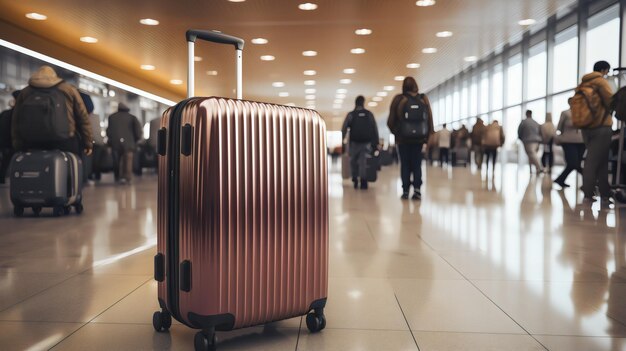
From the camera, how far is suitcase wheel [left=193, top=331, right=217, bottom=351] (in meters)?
1.79

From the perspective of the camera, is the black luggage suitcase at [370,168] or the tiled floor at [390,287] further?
the black luggage suitcase at [370,168]

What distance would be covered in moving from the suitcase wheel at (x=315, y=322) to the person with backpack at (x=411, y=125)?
5.72m

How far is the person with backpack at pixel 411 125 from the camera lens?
25.2 feet

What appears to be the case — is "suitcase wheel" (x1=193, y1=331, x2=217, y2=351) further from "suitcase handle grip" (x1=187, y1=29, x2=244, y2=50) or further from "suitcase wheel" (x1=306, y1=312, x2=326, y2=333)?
"suitcase handle grip" (x1=187, y1=29, x2=244, y2=50)

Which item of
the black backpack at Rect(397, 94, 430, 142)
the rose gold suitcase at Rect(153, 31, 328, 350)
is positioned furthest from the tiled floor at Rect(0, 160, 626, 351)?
the black backpack at Rect(397, 94, 430, 142)

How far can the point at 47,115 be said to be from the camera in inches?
222

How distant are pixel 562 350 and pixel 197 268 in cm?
133

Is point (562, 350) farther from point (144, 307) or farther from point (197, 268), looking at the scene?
point (144, 307)

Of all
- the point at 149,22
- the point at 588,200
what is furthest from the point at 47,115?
the point at 149,22

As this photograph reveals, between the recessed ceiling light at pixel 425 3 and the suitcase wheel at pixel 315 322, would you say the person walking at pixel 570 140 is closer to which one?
the recessed ceiling light at pixel 425 3

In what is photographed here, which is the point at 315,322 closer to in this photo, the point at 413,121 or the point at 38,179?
the point at 38,179

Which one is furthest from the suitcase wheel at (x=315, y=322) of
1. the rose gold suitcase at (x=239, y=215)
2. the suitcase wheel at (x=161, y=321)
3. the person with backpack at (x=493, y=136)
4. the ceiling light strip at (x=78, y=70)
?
the ceiling light strip at (x=78, y=70)

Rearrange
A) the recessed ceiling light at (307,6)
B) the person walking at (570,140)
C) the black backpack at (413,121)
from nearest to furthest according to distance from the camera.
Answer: the black backpack at (413,121)
the person walking at (570,140)
the recessed ceiling light at (307,6)

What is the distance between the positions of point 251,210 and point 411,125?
6.09 meters
